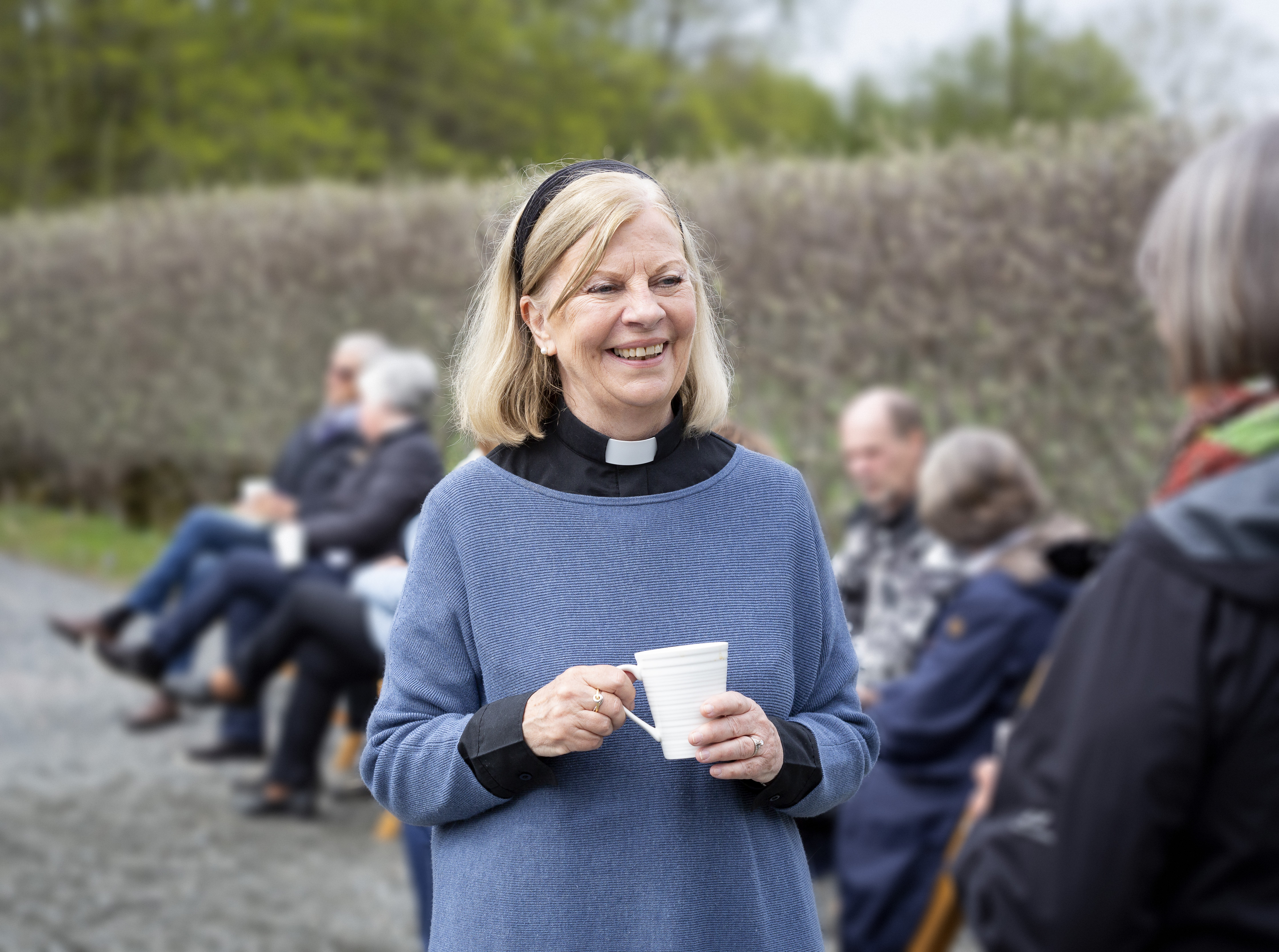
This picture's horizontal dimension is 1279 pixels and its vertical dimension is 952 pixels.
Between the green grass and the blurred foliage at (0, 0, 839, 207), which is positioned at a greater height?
the blurred foliage at (0, 0, 839, 207)

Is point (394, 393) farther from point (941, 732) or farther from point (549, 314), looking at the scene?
point (549, 314)

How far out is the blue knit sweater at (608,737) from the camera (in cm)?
162

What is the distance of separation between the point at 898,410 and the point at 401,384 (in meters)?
2.11

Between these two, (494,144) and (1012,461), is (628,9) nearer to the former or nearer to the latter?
(494,144)

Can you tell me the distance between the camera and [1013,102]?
21.3m

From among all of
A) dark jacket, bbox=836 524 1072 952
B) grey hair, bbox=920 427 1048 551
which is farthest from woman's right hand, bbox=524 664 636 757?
grey hair, bbox=920 427 1048 551

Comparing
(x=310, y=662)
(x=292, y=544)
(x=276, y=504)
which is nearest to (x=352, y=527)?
(x=292, y=544)

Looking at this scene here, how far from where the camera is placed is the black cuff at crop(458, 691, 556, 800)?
61.9 inches

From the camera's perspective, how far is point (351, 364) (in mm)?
6410

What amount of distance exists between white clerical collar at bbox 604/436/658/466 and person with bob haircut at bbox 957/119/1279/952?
628 millimetres

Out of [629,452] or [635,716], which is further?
[629,452]

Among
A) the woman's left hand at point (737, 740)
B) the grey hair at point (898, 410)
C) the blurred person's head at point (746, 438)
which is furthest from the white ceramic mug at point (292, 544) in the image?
the woman's left hand at point (737, 740)

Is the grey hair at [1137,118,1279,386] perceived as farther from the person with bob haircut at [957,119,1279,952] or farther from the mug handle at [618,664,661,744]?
the mug handle at [618,664,661,744]

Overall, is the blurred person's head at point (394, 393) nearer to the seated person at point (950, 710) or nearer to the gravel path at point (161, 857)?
the gravel path at point (161, 857)
